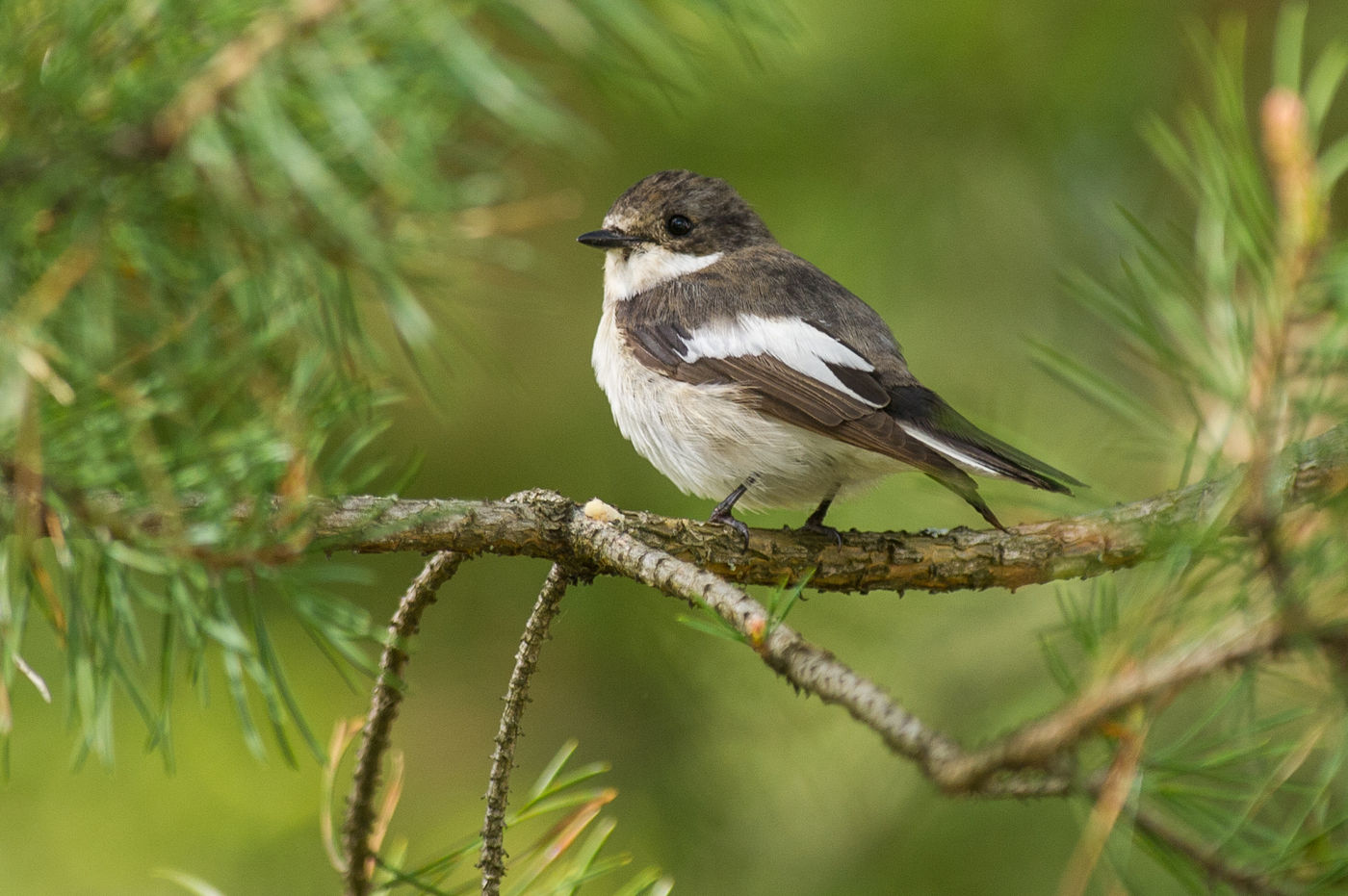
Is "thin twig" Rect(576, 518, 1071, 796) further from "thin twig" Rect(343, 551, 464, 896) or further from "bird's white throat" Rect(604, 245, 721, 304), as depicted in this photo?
"bird's white throat" Rect(604, 245, 721, 304)

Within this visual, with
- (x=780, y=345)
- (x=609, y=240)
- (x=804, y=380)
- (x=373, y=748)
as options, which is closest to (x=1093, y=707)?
(x=373, y=748)

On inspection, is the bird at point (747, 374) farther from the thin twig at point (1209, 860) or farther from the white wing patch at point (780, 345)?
the thin twig at point (1209, 860)

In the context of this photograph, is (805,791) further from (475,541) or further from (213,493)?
(213,493)

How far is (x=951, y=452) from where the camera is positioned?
9.68ft

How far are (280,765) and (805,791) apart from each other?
5.70 ft

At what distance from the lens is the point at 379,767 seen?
1978 millimetres

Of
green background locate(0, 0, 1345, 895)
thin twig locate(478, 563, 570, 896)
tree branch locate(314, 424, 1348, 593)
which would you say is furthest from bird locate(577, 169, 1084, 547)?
thin twig locate(478, 563, 570, 896)

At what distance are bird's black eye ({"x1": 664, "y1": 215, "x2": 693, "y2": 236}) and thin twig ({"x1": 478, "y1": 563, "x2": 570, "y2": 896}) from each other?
217cm

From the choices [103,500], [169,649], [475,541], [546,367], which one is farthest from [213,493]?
[546,367]

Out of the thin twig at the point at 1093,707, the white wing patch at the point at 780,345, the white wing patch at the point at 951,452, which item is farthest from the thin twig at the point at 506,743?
the white wing patch at the point at 780,345

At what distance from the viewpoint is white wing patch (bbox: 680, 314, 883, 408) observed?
3395 mm

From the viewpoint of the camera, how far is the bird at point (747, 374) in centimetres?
314

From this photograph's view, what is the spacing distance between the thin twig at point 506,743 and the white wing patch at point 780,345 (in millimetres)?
1495

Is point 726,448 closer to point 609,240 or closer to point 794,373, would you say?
point 794,373
